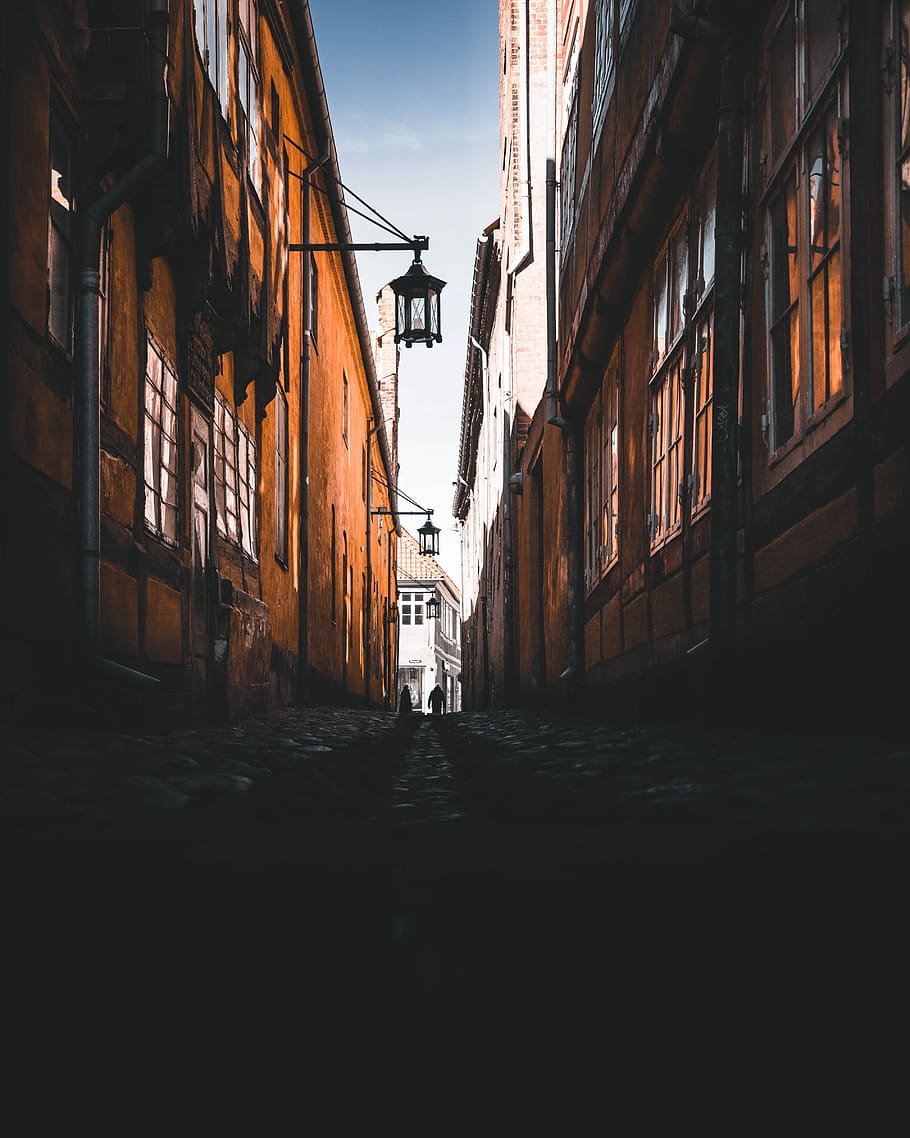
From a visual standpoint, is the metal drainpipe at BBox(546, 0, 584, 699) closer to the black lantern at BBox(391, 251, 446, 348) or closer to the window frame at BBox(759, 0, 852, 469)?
the black lantern at BBox(391, 251, 446, 348)

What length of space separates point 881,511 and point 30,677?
11.2 feet

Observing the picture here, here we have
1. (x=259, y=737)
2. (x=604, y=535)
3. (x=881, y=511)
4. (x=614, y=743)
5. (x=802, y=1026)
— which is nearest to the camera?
(x=802, y=1026)

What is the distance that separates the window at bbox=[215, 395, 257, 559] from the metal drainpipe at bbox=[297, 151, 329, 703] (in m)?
3.19

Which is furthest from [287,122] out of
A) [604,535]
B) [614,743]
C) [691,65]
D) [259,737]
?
[614,743]

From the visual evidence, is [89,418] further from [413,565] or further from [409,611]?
[409,611]

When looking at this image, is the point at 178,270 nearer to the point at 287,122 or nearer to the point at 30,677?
the point at 30,677

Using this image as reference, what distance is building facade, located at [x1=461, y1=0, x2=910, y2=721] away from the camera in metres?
3.82

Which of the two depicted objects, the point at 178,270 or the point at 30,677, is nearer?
the point at 30,677

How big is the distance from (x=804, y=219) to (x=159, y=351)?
4.24m

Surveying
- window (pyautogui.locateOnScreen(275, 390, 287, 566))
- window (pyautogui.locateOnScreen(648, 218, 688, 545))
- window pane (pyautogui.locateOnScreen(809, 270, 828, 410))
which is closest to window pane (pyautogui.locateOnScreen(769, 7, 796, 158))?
window pane (pyautogui.locateOnScreen(809, 270, 828, 410))

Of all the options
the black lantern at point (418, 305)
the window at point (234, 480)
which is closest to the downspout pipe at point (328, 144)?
the black lantern at point (418, 305)

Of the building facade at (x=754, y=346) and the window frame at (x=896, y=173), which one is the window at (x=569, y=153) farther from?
the window frame at (x=896, y=173)

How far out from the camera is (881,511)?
3.77 m

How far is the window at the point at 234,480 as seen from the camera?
29.9 ft
